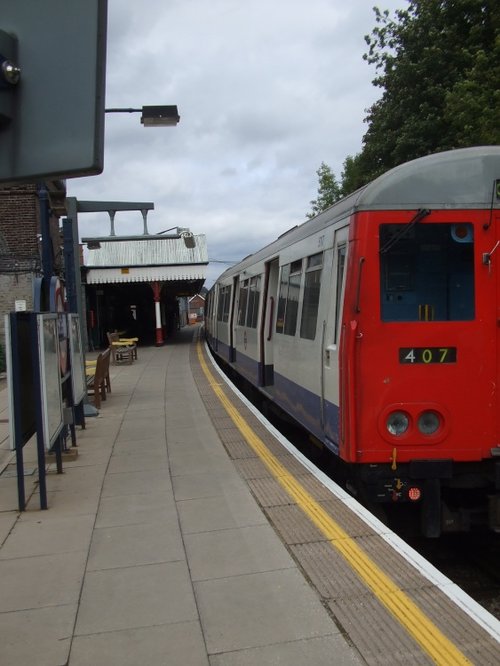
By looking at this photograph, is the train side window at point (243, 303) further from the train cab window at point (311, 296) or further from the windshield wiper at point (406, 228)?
the windshield wiper at point (406, 228)

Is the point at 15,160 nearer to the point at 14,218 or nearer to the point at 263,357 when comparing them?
the point at 263,357

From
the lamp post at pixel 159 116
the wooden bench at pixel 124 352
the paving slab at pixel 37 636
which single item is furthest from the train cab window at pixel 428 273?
the wooden bench at pixel 124 352

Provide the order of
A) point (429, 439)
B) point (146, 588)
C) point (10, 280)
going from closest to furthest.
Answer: point (146, 588) → point (429, 439) → point (10, 280)

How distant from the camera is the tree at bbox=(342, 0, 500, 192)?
17.2m

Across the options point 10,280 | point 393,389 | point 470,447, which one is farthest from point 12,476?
point 10,280

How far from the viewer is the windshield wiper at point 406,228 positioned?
15.2 ft

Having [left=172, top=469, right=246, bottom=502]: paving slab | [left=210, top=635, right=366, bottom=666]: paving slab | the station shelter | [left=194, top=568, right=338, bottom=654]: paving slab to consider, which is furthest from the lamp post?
the station shelter

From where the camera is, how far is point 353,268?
4.70 m

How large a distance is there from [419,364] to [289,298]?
2.91 metres

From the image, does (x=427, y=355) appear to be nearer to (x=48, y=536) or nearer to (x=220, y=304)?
(x=48, y=536)

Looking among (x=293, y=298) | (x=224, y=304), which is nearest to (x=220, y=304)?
(x=224, y=304)

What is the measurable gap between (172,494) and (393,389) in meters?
2.29

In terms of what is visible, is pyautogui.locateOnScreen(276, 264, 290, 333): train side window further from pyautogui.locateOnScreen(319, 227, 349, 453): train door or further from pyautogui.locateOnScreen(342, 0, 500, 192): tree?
pyautogui.locateOnScreen(342, 0, 500, 192): tree

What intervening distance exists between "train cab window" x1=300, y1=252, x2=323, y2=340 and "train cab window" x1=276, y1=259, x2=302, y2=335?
387 millimetres
